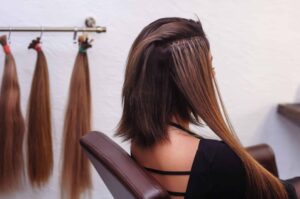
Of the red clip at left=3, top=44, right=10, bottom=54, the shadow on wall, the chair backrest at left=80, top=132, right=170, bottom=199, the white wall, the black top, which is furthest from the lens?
the shadow on wall

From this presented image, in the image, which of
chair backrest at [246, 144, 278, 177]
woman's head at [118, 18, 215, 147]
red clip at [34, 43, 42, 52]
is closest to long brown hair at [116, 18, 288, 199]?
woman's head at [118, 18, 215, 147]

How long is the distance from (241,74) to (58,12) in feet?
3.19

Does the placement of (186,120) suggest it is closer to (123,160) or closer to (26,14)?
(123,160)

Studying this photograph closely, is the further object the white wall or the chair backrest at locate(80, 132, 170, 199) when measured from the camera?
the white wall

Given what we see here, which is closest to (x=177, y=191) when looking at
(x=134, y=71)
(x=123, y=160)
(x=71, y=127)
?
(x=123, y=160)

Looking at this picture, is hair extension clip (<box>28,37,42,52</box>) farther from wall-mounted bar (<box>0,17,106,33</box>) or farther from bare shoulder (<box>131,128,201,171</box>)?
bare shoulder (<box>131,128,201,171</box>)

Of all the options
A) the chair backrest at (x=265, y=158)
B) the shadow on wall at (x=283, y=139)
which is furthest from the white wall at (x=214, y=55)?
the chair backrest at (x=265, y=158)

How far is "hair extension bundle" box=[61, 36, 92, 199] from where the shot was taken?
1356 mm

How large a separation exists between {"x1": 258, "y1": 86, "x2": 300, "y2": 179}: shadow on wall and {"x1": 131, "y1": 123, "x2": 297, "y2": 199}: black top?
3.48 feet

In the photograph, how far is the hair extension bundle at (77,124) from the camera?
1.36 metres

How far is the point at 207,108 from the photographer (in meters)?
0.81

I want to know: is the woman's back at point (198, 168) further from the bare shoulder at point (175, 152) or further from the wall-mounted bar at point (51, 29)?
the wall-mounted bar at point (51, 29)

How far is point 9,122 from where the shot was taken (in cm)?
129

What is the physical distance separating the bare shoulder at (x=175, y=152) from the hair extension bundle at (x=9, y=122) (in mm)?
703
